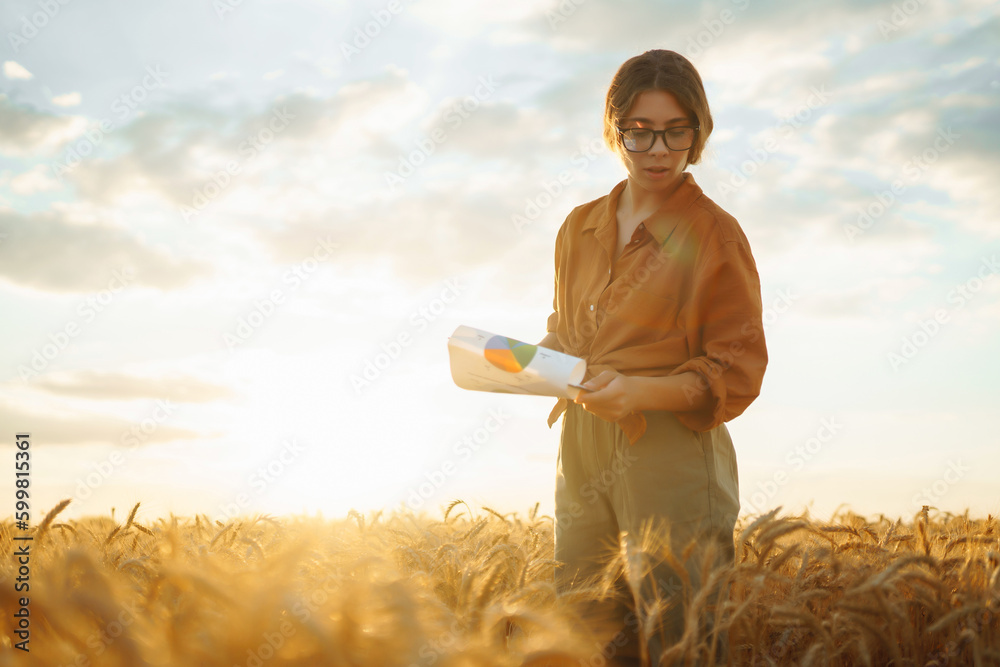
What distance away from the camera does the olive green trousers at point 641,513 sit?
2.09 metres

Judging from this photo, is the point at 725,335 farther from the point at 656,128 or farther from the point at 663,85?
the point at 663,85

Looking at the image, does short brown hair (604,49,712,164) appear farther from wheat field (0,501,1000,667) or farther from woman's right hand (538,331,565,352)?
wheat field (0,501,1000,667)

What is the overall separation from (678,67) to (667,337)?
963 mm

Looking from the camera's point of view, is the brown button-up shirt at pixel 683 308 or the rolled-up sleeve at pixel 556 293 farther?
the rolled-up sleeve at pixel 556 293

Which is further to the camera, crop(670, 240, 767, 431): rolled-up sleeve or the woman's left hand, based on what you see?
crop(670, 240, 767, 431): rolled-up sleeve

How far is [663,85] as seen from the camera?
7.69ft

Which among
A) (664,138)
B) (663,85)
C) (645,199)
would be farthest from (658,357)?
(663,85)

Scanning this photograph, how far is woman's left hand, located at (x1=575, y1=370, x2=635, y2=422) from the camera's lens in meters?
2.04

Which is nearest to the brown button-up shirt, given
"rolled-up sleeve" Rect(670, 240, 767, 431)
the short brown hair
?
"rolled-up sleeve" Rect(670, 240, 767, 431)

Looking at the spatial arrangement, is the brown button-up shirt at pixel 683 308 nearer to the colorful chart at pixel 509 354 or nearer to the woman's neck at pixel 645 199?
the woman's neck at pixel 645 199

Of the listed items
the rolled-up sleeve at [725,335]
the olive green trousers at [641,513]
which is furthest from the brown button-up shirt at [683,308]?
the olive green trousers at [641,513]

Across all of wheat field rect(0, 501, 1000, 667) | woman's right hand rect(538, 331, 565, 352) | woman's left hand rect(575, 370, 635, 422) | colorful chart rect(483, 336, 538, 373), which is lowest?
wheat field rect(0, 501, 1000, 667)

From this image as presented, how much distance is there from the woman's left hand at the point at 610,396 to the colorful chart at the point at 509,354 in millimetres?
203

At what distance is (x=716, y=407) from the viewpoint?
7.07 ft
